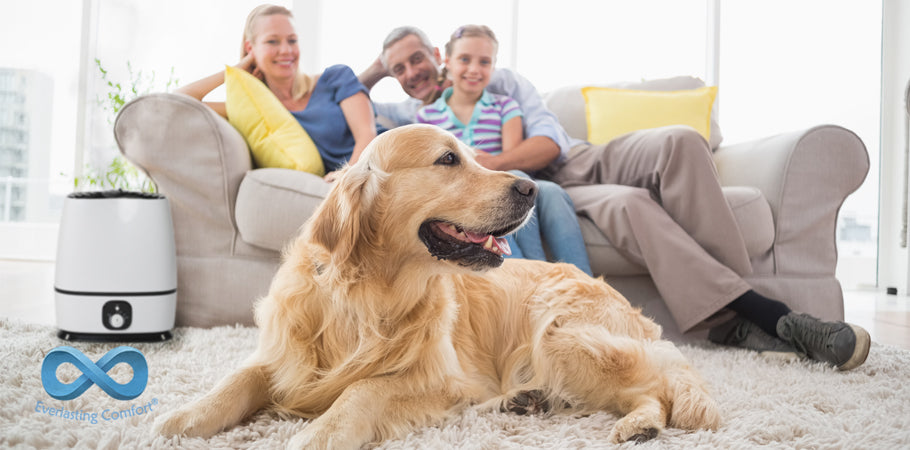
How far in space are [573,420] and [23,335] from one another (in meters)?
1.87

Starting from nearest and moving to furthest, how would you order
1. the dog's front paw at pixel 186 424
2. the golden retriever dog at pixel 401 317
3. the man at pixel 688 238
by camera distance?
the dog's front paw at pixel 186 424
the golden retriever dog at pixel 401 317
the man at pixel 688 238

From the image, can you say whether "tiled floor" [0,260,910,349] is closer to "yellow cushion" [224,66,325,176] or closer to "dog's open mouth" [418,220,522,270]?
"yellow cushion" [224,66,325,176]

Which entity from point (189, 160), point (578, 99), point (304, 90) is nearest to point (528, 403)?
point (189, 160)

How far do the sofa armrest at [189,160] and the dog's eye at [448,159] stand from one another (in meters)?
1.30

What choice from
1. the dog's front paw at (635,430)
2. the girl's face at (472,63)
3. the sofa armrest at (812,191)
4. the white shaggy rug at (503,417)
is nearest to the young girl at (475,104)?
the girl's face at (472,63)

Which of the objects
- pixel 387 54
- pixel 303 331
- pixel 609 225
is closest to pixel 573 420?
pixel 303 331

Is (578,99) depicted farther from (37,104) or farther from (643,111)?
(37,104)

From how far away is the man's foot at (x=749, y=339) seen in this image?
1.99m

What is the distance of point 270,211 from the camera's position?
7.05ft

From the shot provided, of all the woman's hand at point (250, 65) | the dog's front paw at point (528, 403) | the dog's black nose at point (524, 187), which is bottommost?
the dog's front paw at point (528, 403)

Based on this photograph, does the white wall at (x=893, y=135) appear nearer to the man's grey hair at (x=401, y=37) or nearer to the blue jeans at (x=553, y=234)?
the blue jeans at (x=553, y=234)

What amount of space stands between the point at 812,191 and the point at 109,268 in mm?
2741

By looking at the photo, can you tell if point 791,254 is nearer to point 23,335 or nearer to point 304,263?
point 304,263

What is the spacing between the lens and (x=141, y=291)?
1.91 m
